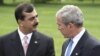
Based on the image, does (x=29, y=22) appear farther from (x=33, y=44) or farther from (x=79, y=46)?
(x=79, y=46)

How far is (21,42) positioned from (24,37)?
0.14 meters

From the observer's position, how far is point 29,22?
7.01 metres

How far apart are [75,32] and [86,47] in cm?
25

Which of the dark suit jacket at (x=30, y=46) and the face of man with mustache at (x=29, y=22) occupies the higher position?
the face of man with mustache at (x=29, y=22)

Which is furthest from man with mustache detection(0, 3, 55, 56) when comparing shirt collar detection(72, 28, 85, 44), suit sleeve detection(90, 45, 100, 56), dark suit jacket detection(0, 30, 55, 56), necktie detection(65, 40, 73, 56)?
suit sleeve detection(90, 45, 100, 56)

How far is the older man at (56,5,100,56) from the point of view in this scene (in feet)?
18.7

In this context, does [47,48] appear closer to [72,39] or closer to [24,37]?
[24,37]

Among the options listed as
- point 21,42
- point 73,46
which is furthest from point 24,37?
point 73,46

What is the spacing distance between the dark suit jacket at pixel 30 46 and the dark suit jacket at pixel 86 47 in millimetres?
1408

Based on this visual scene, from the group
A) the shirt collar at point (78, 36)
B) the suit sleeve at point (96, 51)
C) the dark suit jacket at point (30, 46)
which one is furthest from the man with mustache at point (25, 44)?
the suit sleeve at point (96, 51)

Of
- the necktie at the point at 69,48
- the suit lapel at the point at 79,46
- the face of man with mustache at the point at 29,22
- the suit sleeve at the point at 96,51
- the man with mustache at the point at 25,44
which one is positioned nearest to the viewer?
the suit sleeve at the point at 96,51

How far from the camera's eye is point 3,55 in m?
7.23

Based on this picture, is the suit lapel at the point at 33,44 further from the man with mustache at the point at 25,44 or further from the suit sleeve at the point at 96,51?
the suit sleeve at the point at 96,51

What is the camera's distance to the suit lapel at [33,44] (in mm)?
7230
